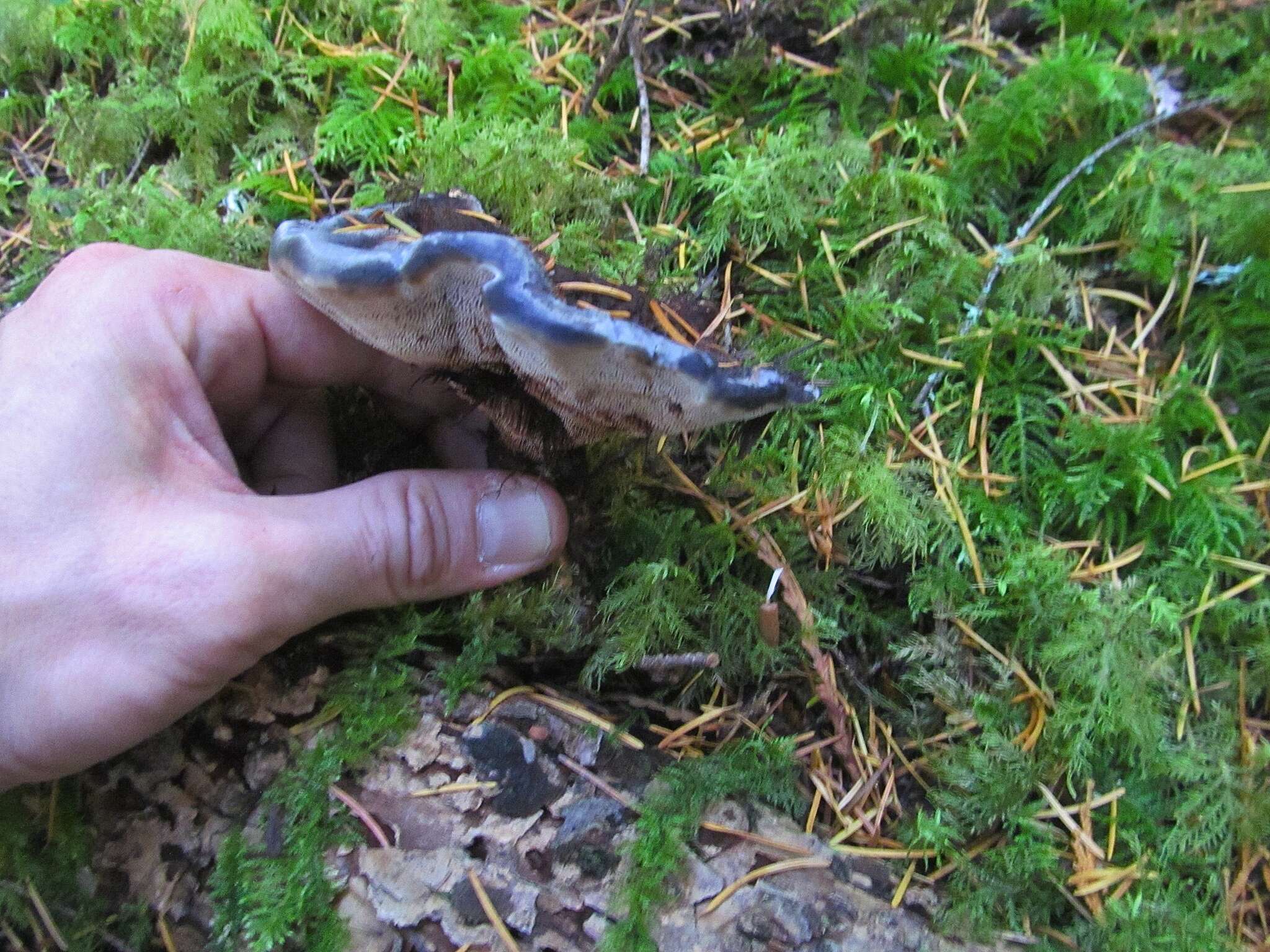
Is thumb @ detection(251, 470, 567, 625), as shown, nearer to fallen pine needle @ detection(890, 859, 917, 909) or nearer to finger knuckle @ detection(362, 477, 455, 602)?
finger knuckle @ detection(362, 477, 455, 602)

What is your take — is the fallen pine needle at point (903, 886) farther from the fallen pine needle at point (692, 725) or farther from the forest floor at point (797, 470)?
the fallen pine needle at point (692, 725)

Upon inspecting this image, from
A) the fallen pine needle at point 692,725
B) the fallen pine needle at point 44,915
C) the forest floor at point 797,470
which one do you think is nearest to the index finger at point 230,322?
the forest floor at point 797,470

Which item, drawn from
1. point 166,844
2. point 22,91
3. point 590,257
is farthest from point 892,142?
point 22,91

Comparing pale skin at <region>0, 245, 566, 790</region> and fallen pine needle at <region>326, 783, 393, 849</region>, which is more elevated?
pale skin at <region>0, 245, 566, 790</region>

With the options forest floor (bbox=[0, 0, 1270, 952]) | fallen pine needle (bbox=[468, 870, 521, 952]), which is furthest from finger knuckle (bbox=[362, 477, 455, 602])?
fallen pine needle (bbox=[468, 870, 521, 952])

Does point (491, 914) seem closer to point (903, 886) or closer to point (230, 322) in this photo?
point (903, 886)

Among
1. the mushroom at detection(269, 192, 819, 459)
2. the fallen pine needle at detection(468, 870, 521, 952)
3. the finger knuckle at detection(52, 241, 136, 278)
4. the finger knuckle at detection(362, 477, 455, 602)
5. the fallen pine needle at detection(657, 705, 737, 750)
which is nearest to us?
the mushroom at detection(269, 192, 819, 459)
